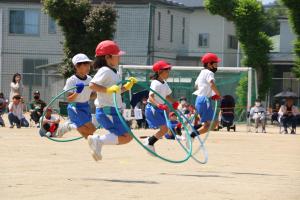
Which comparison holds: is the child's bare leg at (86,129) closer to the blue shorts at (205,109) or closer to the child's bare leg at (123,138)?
the child's bare leg at (123,138)

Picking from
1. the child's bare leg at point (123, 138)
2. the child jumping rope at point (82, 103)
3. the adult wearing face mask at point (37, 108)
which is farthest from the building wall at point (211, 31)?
the child's bare leg at point (123, 138)

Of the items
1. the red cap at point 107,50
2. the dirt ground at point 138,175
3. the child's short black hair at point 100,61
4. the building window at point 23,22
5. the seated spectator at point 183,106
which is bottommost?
the seated spectator at point 183,106

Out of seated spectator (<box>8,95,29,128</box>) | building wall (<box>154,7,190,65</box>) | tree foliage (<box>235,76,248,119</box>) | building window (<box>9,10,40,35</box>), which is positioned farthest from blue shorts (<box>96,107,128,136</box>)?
building window (<box>9,10,40,35</box>)

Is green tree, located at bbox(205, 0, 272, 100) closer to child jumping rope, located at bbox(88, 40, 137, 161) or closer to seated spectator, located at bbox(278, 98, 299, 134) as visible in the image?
seated spectator, located at bbox(278, 98, 299, 134)

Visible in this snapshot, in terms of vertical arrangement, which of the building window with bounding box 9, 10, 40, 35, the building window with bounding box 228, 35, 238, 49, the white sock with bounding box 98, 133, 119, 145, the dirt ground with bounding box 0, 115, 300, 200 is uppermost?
the building window with bounding box 9, 10, 40, 35

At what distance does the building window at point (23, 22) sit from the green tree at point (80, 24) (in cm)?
939

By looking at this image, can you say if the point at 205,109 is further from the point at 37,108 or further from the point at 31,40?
the point at 31,40

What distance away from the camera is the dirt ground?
8602 millimetres

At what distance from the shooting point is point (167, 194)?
8.61 m

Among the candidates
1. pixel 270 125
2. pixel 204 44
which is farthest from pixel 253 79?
pixel 204 44

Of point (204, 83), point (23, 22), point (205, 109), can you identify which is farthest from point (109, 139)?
point (23, 22)

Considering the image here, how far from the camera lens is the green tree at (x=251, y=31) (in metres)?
38.2

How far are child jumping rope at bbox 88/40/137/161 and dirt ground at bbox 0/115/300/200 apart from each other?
450 mm

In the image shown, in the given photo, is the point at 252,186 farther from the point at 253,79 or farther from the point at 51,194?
the point at 253,79
